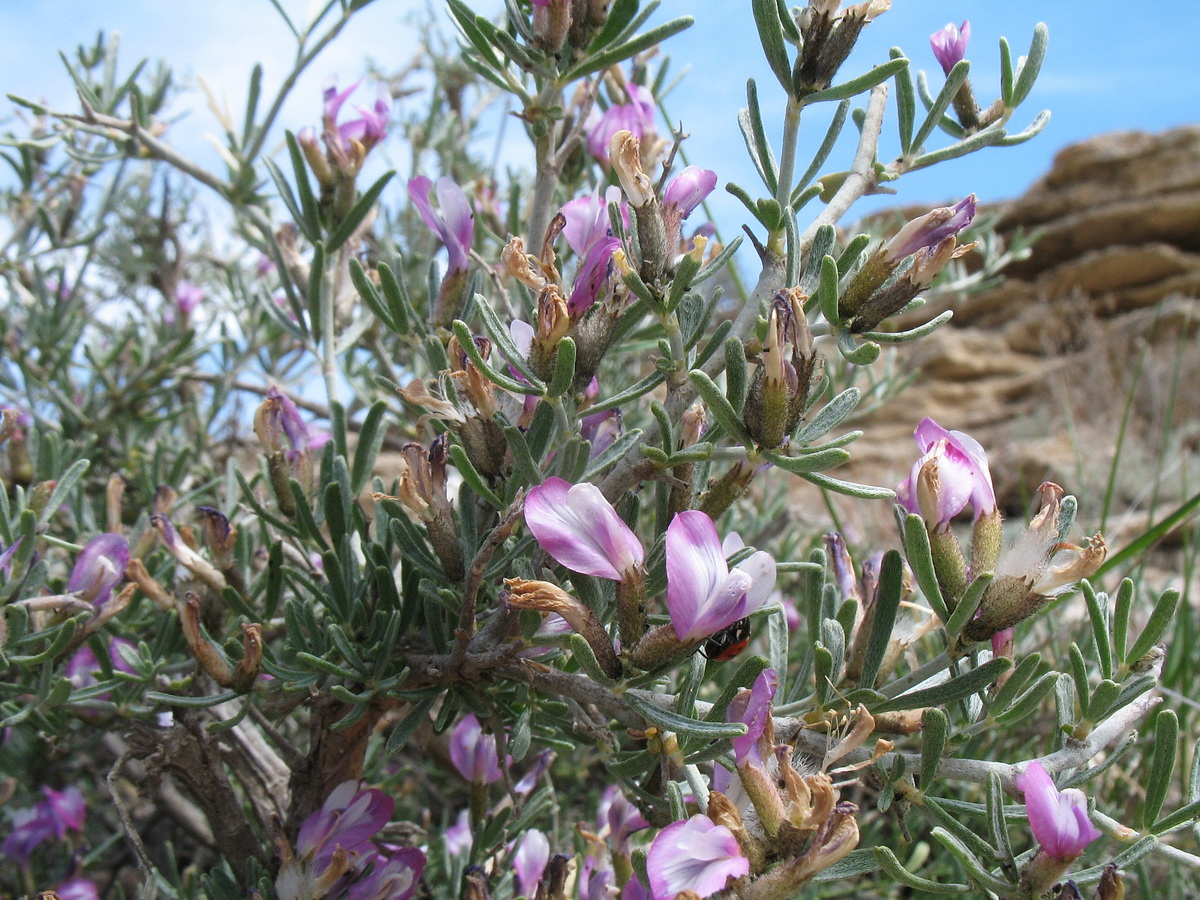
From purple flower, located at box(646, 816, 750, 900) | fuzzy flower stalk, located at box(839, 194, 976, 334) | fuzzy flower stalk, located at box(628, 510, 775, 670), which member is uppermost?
fuzzy flower stalk, located at box(839, 194, 976, 334)

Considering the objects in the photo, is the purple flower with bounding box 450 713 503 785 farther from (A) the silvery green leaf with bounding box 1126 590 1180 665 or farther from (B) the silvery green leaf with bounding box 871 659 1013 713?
(A) the silvery green leaf with bounding box 1126 590 1180 665

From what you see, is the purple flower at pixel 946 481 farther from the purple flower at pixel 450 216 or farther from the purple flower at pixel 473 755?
the purple flower at pixel 473 755

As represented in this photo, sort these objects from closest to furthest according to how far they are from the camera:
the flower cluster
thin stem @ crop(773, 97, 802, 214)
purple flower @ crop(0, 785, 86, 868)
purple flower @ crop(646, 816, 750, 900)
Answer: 1. purple flower @ crop(646, 816, 750, 900)
2. thin stem @ crop(773, 97, 802, 214)
3. the flower cluster
4. purple flower @ crop(0, 785, 86, 868)

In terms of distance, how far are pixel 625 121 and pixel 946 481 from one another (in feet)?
2.37

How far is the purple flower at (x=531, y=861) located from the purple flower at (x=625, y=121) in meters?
0.90

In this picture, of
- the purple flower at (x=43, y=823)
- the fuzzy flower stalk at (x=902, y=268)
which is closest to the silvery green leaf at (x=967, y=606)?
the fuzzy flower stalk at (x=902, y=268)

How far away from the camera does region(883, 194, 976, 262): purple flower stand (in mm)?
689

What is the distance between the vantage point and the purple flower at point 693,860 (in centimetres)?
55

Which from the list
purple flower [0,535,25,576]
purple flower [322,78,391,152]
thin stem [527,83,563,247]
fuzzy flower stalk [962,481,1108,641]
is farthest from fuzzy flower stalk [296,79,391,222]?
fuzzy flower stalk [962,481,1108,641]

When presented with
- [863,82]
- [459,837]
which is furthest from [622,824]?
[863,82]

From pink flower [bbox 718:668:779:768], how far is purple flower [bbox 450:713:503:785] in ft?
1.90

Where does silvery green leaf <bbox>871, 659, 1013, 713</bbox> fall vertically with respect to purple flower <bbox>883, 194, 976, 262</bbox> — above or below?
below

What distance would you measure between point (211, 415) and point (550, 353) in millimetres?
1448

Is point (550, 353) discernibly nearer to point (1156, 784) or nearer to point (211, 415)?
point (1156, 784)
